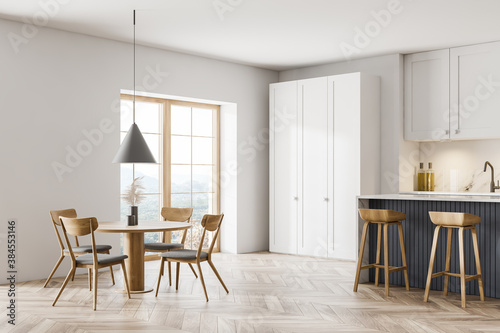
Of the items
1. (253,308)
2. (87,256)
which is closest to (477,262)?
(253,308)

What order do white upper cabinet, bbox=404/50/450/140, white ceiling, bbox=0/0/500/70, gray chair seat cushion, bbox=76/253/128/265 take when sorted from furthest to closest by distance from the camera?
white upper cabinet, bbox=404/50/450/140
white ceiling, bbox=0/0/500/70
gray chair seat cushion, bbox=76/253/128/265

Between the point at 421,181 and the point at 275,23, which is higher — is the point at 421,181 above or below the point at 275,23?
below

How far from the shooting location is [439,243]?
18.7ft

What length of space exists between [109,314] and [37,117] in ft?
8.55

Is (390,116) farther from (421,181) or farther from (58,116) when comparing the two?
(58,116)

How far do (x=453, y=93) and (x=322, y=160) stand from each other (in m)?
1.94

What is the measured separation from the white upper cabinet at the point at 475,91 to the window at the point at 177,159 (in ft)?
11.2

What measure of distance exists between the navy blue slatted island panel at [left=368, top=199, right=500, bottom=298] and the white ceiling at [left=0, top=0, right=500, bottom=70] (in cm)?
195

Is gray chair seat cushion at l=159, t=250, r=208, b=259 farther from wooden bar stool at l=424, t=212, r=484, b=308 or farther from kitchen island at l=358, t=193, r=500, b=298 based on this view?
wooden bar stool at l=424, t=212, r=484, b=308

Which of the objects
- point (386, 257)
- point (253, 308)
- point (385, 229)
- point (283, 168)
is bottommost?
point (253, 308)

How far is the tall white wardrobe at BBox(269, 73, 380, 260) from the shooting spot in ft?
25.1

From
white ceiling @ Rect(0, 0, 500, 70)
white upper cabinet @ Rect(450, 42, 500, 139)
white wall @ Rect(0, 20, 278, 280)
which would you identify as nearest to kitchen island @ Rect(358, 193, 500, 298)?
white upper cabinet @ Rect(450, 42, 500, 139)

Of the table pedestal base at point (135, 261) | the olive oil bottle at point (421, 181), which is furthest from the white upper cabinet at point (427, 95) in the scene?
the table pedestal base at point (135, 261)

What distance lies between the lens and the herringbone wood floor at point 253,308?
14.3ft
